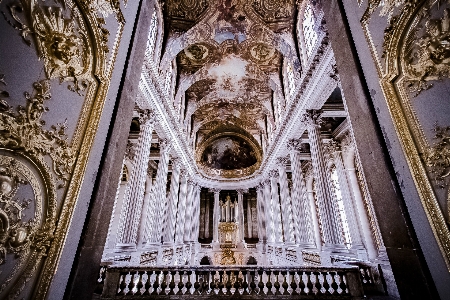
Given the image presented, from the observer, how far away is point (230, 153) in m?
19.8

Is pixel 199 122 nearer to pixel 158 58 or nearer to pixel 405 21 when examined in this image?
pixel 158 58

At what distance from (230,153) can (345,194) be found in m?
11.1

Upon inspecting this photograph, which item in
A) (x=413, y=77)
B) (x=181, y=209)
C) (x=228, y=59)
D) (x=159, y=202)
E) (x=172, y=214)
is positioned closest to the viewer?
(x=413, y=77)

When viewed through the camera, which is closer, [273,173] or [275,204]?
[275,204]

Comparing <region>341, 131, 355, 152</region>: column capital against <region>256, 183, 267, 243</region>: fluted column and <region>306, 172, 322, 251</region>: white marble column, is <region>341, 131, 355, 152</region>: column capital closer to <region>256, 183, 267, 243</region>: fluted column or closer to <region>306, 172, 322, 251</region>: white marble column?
<region>306, 172, 322, 251</region>: white marble column

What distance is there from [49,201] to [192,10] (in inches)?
430

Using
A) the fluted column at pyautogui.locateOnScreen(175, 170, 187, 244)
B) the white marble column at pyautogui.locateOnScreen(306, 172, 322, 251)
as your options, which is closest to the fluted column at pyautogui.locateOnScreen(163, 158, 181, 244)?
the fluted column at pyautogui.locateOnScreen(175, 170, 187, 244)

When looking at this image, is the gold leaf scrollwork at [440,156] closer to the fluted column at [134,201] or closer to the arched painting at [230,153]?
the fluted column at [134,201]

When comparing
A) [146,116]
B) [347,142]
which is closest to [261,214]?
[347,142]

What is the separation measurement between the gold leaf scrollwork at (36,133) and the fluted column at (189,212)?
14942 mm

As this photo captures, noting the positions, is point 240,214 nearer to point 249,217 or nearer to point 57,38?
point 249,217

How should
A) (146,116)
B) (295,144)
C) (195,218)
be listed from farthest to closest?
(195,218)
(295,144)
(146,116)

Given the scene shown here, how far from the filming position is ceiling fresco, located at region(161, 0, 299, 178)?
10195 millimetres

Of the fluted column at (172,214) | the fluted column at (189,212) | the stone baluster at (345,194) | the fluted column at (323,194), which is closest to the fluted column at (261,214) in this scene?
the fluted column at (189,212)
